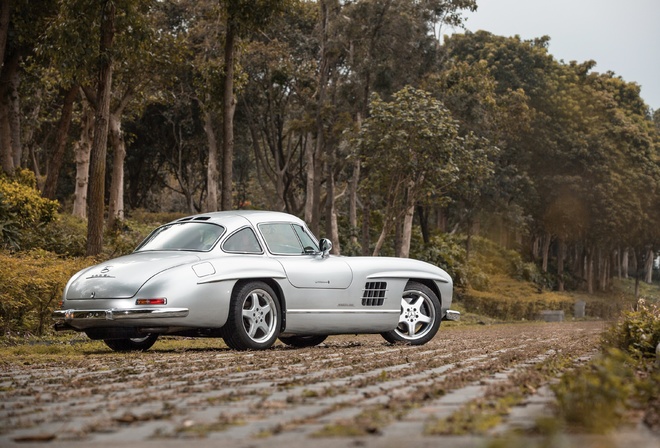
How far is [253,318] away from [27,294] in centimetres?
409

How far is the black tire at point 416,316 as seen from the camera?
13.9m

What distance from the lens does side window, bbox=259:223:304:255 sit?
500 inches

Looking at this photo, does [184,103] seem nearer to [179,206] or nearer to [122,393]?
[179,206]

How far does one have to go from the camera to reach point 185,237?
1252 centimetres

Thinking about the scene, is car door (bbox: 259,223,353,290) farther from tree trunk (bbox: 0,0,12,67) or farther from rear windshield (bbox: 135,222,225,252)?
tree trunk (bbox: 0,0,12,67)

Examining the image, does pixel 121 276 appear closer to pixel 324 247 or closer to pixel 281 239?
pixel 281 239

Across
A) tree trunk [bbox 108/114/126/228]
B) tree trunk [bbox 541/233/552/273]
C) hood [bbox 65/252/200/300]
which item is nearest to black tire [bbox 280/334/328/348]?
hood [bbox 65/252/200/300]

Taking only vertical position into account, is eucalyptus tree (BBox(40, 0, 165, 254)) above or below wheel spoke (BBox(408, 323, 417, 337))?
above

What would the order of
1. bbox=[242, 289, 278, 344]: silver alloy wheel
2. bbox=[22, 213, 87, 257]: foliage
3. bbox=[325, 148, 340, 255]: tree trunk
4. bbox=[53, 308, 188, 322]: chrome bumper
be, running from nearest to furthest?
bbox=[53, 308, 188, 322]: chrome bumper
bbox=[242, 289, 278, 344]: silver alloy wheel
bbox=[22, 213, 87, 257]: foliage
bbox=[325, 148, 340, 255]: tree trunk

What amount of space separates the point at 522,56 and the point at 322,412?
52124 mm

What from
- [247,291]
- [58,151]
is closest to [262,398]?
[247,291]

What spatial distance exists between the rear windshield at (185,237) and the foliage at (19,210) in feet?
26.7

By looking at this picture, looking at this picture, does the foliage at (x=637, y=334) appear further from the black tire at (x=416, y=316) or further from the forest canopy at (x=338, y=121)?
the forest canopy at (x=338, y=121)

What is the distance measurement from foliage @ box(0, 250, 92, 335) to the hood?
2572mm
